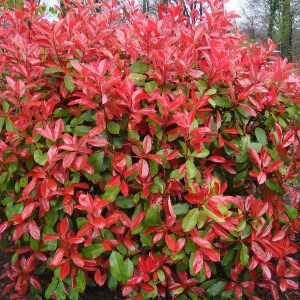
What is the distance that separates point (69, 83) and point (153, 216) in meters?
0.75

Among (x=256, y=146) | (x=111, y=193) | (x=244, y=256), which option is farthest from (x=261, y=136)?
(x=111, y=193)

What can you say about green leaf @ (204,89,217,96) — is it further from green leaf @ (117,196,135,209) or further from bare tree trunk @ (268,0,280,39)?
bare tree trunk @ (268,0,280,39)

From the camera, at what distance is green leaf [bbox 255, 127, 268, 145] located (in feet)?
6.51

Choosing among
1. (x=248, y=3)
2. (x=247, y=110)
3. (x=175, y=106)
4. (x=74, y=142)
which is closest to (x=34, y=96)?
(x=74, y=142)

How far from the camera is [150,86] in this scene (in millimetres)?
1874

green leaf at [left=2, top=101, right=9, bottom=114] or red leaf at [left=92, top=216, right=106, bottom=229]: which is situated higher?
green leaf at [left=2, top=101, right=9, bottom=114]

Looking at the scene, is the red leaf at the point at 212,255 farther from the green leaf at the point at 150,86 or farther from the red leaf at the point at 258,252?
the green leaf at the point at 150,86

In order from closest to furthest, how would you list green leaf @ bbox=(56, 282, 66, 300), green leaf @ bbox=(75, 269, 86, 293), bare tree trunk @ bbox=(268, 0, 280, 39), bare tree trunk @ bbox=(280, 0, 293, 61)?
green leaf @ bbox=(75, 269, 86, 293)
green leaf @ bbox=(56, 282, 66, 300)
bare tree trunk @ bbox=(280, 0, 293, 61)
bare tree trunk @ bbox=(268, 0, 280, 39)

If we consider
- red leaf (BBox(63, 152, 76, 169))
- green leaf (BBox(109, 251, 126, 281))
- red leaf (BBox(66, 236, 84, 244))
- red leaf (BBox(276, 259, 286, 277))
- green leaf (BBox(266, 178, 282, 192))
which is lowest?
red leaf (BBox(276, 259, 286, 277))

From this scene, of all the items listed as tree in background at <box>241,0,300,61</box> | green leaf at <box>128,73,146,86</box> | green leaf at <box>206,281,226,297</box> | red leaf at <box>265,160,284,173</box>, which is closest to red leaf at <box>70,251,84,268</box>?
green leaf at <box>206,281,226,297</box>

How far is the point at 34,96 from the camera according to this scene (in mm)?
1885

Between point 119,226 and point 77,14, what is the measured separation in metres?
1.40

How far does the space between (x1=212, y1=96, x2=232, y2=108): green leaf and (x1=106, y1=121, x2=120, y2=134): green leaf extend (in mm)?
496

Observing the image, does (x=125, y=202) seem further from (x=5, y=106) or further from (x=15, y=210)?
(x=5, y=106)
